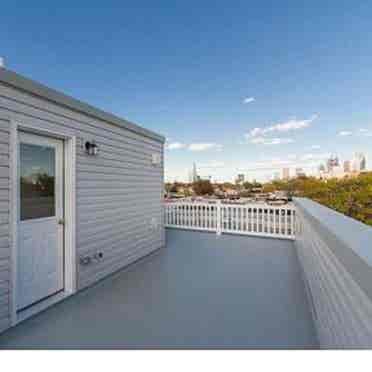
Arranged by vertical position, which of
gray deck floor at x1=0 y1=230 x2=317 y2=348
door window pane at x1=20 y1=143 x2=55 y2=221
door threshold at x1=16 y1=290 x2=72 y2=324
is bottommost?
gray deck floor at x1=0 y1=230 x2=317 y2=348

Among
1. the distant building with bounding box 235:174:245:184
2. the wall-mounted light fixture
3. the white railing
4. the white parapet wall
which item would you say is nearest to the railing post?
the white railing

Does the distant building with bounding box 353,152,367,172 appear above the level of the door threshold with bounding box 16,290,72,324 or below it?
above

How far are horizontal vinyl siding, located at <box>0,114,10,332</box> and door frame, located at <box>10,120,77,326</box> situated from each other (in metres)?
0.03

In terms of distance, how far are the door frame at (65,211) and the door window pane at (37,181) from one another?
0.14m

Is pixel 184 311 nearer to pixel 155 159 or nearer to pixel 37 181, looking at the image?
pixel 37 181

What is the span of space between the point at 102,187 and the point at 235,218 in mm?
3696

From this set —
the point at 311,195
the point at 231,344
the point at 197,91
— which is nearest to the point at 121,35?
the point at 197,91

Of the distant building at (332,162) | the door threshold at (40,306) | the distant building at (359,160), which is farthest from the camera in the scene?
the distant building at (332,162)

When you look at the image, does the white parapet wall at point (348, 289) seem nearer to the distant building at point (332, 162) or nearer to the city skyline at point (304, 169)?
the city skyline at point (304, 169)

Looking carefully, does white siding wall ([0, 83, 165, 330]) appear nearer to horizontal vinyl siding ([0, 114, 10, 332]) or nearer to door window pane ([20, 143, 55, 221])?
horizontal vinyl siding ([0, 114, 10, 332])

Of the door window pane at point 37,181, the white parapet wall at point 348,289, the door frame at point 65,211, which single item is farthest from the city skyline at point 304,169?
the white parapet wall at point 348,289

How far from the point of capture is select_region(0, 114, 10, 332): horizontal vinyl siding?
1897mm

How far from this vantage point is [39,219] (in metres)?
2.34

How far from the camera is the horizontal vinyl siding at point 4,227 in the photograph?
190 cm
